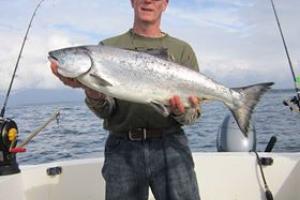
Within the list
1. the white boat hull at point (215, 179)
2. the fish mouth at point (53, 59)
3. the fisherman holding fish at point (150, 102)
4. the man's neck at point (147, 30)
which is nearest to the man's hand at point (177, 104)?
the fisherman holding fish at point (150, 102)

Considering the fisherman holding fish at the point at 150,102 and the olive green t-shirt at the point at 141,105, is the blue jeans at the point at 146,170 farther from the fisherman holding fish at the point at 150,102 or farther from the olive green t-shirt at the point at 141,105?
the olive green t-shirt at the point at 141,105

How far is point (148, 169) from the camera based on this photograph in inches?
153

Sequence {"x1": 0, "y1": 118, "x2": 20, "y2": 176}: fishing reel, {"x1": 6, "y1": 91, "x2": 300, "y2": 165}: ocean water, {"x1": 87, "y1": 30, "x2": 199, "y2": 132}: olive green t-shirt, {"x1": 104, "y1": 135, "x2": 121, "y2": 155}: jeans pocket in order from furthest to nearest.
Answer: {"x1": 6, "y1": 91, "x2": 300, "y2": 165}: ocean water, {"x1": 0, "y1": 118, "x2": 20, "y2": 176}: fishing reel, {"x1": 104, "y1": 135, "x2": 121, "y2": 155}: jeans pocket, {"x1": 87, "y1": 30, "x2": 199, "y2": 132}: olive green t-shirt

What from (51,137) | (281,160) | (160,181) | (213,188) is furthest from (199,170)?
(51,137)

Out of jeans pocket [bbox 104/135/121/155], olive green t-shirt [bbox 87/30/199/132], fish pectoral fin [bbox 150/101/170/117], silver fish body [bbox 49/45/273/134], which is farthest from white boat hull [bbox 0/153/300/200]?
fish pectoral fin [bbox 150/101/170/117]

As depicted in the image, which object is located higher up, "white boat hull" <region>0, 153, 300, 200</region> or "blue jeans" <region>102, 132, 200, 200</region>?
"blue jeans" <region>102, 132, 200, 200</region>

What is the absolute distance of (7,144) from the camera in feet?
15.2

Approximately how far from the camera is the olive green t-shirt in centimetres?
382

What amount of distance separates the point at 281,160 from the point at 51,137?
12.4 m

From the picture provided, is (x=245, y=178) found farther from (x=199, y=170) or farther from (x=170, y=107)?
(x=170, y=107)

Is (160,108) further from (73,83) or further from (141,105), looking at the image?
(73,83)

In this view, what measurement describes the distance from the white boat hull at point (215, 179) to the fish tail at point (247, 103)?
2.41 m

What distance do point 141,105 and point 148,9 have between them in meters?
0.81

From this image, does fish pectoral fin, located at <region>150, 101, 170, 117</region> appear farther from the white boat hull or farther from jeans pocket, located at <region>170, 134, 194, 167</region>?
the white boat hull
